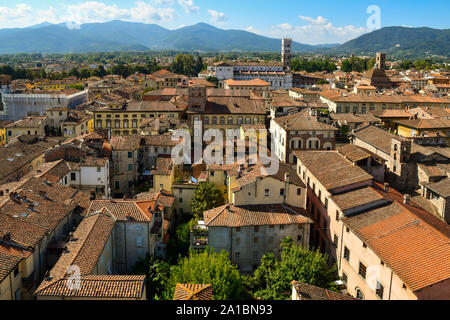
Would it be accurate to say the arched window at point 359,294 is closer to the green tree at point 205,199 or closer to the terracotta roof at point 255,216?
the terracotta roof at point 255,216

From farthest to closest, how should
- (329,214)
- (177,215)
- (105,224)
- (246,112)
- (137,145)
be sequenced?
(246,112) → (137,145) → (177,215) → (329,214) → (105,224)

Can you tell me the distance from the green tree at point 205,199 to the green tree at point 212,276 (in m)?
11.2

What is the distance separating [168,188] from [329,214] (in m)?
15.6

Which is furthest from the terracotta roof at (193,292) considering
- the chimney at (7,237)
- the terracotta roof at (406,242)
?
the chimney at (7,237)

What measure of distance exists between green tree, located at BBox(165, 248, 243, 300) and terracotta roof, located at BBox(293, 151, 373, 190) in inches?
440

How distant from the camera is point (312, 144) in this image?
44375 mm

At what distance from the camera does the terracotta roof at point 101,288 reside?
17.9m

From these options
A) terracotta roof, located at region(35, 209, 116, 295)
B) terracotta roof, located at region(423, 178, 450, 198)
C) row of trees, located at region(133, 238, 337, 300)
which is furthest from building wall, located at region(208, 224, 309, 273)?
terracotta roof, located at region(423, 178, 450, 198)

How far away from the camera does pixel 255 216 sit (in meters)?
28.5

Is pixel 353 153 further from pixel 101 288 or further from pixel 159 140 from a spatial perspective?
pixel 101 288

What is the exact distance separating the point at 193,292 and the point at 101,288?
4.18 meters

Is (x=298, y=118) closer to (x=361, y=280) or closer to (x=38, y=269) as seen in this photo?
(x=361, y=280)

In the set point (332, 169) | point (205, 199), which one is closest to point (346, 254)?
point (332, 169)
